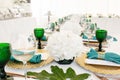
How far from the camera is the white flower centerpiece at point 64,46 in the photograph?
0.94 metres

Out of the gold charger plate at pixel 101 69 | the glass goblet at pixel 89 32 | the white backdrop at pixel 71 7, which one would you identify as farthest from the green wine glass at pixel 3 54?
the white backdrop at pixel 71 7

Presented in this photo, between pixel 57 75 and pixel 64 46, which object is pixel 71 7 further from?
pixel 57 75

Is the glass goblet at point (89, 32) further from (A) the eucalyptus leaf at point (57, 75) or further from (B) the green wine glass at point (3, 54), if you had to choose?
(A) the eucalyptus leaf at point (57, 75)

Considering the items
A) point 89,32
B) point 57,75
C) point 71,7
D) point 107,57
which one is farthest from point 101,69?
point 71,7

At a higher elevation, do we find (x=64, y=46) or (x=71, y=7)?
(x=71, y=7)

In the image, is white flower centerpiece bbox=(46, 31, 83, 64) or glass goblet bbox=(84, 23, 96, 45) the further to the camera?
glass goblet bbox=(84, 23, 96, 45)

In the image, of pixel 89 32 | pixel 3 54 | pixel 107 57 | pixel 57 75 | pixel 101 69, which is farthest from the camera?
pixel 89 32

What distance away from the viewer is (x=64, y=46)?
36.9 inches

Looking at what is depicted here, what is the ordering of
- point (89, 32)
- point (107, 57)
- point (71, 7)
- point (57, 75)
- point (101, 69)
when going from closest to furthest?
point (57, 75) → point (101, 69) → point (107, 57) → point (89, 32) → point (71, 7)

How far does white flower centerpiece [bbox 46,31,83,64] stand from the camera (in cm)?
94

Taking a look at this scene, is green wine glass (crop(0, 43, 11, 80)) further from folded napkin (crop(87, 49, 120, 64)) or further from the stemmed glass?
the stemmed glass

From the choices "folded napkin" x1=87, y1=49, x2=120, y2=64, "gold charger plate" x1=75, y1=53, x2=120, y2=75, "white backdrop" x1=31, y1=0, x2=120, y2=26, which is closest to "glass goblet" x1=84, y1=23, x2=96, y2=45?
"folded napkin" x1=87, y1=49, x2=120, y2=64

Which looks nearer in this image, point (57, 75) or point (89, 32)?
point (57, 75)

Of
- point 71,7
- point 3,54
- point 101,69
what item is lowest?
point 101,69
